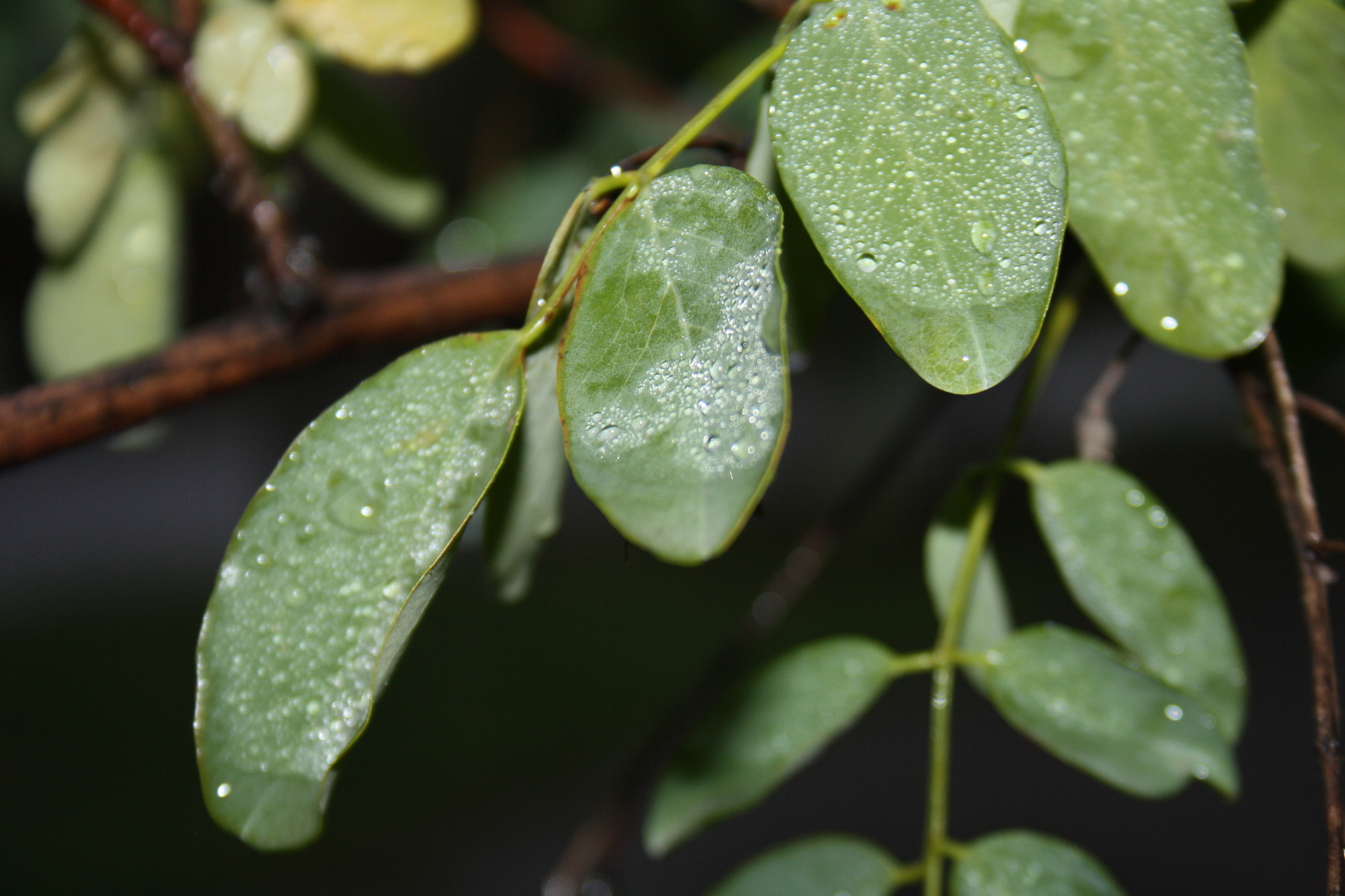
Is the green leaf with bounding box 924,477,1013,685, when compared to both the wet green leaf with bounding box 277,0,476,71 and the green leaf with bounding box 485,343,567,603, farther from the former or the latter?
the wet green leaf with bounding box 277,0,476,71

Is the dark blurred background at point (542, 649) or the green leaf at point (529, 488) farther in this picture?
the dark blurred background at point (542, 649)

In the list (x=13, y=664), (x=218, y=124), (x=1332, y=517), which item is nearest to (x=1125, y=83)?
(x=218, y=124)

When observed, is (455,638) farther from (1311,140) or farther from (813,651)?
(1311,140)

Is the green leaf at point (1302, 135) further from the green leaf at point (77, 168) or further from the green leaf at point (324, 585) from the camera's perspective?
the green leaf at point (77, 168)

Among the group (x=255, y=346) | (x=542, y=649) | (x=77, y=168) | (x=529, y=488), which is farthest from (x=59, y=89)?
(x=542, y=649)

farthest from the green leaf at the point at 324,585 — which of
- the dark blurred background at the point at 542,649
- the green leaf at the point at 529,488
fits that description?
the dark blurred background at the point at 542,649

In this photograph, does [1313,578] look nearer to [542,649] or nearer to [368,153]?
[368,153]

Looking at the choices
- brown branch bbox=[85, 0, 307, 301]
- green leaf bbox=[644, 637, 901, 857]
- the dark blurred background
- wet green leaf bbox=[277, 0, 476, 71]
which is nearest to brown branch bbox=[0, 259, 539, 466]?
brown branch bbox=[85, 0, 307, 301]

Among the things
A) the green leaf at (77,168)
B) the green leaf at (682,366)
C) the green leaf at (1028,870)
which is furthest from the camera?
the green leaf at (77,168)
